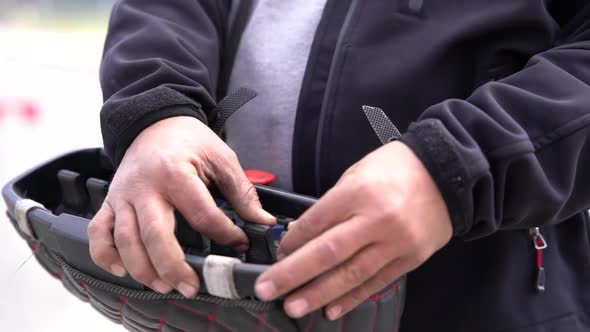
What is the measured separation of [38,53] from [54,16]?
16 cm

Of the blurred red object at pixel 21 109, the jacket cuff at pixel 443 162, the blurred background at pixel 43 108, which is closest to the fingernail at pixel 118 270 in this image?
the jacket cuff at pixel 443 162

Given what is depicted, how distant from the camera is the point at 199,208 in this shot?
1.27 ft

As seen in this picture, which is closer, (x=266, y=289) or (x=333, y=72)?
(x=266, y=289)

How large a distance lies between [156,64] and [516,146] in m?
0.30

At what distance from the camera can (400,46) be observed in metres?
0.47

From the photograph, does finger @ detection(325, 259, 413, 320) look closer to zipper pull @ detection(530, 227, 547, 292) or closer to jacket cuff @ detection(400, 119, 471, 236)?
jacket cuff @ detection(400, 119, 471, 236)

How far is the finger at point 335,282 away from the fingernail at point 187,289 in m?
0.06

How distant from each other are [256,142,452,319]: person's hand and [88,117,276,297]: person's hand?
0.23 feet

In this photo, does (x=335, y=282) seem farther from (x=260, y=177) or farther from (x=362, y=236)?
(x=260, y=177)

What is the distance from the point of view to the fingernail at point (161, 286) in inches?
14.7

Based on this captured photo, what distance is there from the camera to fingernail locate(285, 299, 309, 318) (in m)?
0.33

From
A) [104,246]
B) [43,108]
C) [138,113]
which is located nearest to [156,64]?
[138,113]

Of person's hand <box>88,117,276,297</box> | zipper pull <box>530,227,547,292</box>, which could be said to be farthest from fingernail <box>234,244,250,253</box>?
zipper pull <box>530,227,547,292</box>

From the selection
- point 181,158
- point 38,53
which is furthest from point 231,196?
point 38,53
